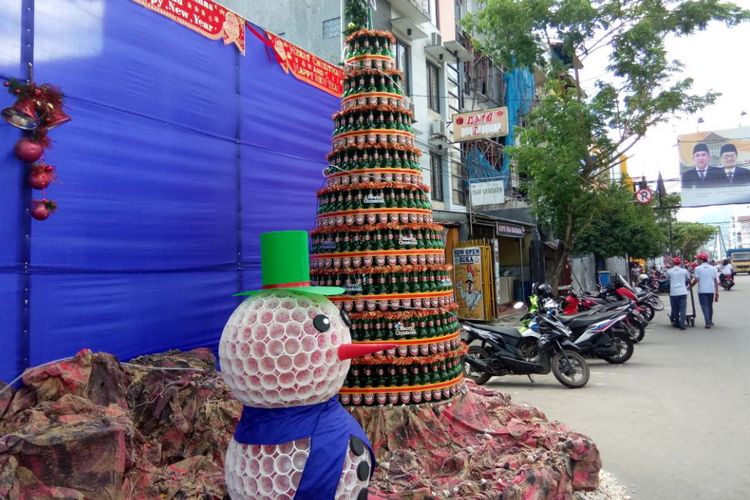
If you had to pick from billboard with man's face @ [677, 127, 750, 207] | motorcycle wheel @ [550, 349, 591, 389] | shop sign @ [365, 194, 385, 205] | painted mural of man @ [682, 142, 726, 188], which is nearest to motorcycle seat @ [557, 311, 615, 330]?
motorcycle wheel @ [550, 349, 591, 389]

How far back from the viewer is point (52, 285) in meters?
3.78

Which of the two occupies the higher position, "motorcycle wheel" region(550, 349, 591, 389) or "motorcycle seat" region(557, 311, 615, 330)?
"motorcycle seat" region(557, 311, 615, 330)

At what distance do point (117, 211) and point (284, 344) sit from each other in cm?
271

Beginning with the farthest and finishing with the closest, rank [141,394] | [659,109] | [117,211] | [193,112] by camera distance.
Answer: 1. [659,109]
2. [193,112]
3. [117,211]
4. [141,394]

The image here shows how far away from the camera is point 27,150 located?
3.57 meters

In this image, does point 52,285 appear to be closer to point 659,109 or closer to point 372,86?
point 372,86

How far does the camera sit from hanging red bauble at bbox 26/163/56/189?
363 centimetres

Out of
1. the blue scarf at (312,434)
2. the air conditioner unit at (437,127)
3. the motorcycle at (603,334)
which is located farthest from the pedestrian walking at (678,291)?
the blue scarf at (312,434)

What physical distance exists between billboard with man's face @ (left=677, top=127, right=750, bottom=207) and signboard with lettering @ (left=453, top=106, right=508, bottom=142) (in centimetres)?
1828

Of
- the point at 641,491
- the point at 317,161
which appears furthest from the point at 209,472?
the point at 317,161

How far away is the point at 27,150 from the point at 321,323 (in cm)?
266

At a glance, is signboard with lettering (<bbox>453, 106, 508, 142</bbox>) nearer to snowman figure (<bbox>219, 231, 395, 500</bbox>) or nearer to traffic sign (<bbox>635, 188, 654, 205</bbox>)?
traffic sign (<bbox>635, 188, 654, 205</bbox>)

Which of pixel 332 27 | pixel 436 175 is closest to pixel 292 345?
pixel 332 27

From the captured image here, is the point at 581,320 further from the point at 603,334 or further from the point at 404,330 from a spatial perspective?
the point at 404,330
